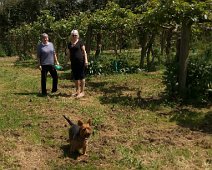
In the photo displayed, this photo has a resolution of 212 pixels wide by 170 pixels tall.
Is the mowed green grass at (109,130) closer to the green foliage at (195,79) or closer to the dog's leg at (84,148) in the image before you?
the dog's leg at (84,148)

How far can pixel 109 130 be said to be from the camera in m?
8.09

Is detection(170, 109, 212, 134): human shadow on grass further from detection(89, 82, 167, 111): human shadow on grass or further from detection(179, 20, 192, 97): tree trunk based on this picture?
detection(179, 20, 192, 97): tree trunk

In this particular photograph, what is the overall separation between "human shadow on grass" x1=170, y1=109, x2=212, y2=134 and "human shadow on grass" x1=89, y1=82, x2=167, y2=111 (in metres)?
0.69

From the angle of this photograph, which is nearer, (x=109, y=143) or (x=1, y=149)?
(x=1, y=149)

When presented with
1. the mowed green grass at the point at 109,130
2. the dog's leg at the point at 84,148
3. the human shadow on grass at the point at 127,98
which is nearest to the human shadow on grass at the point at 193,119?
the mowed green grass at the point at 109,130

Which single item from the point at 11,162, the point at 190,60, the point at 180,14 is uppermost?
the point at 180,14

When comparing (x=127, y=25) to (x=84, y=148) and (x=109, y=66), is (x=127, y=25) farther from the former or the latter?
(x=84, y=148)

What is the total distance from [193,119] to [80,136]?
3.44 meters

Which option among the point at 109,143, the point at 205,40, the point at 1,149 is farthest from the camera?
the point at 205,40

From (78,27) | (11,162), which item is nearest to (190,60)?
(11,162)

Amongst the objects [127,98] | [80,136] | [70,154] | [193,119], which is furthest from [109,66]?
[80,136]

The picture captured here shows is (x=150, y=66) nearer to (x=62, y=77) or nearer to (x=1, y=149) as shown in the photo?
(x=62, y=77)

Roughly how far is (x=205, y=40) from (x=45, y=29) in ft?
33.5

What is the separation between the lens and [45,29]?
77.0 feet
